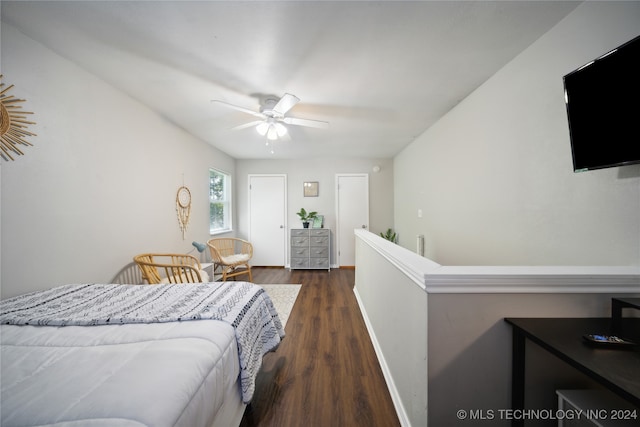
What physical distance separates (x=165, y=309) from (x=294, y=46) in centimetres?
182

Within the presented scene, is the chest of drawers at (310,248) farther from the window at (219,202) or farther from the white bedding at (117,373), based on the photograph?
the white bedding at (117,373)

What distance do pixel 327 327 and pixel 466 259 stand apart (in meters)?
1.56

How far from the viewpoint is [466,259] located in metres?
2.22

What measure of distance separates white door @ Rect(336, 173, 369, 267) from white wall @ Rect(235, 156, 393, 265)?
11 cm

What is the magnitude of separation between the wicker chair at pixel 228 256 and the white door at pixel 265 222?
0.45m

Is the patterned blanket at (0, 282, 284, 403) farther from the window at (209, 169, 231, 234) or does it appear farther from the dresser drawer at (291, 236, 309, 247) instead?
the dresser drawer at (291, 236, 309, 247)

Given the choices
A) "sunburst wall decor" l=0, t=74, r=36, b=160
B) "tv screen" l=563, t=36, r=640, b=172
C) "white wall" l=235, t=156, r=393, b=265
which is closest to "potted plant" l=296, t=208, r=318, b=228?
"white wall" l=235, t=156, r=393, b=265

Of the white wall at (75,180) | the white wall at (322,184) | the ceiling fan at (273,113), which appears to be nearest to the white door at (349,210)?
the white wall at (322,184)

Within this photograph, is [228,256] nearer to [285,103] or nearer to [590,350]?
[285,103]

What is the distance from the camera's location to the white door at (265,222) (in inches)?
192

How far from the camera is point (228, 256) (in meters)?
3.80

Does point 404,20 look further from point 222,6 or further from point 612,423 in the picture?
point 612,423

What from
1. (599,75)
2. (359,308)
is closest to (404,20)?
(599,75)

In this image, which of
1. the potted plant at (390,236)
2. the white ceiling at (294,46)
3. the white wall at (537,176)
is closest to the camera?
the white wall at (537,176)
